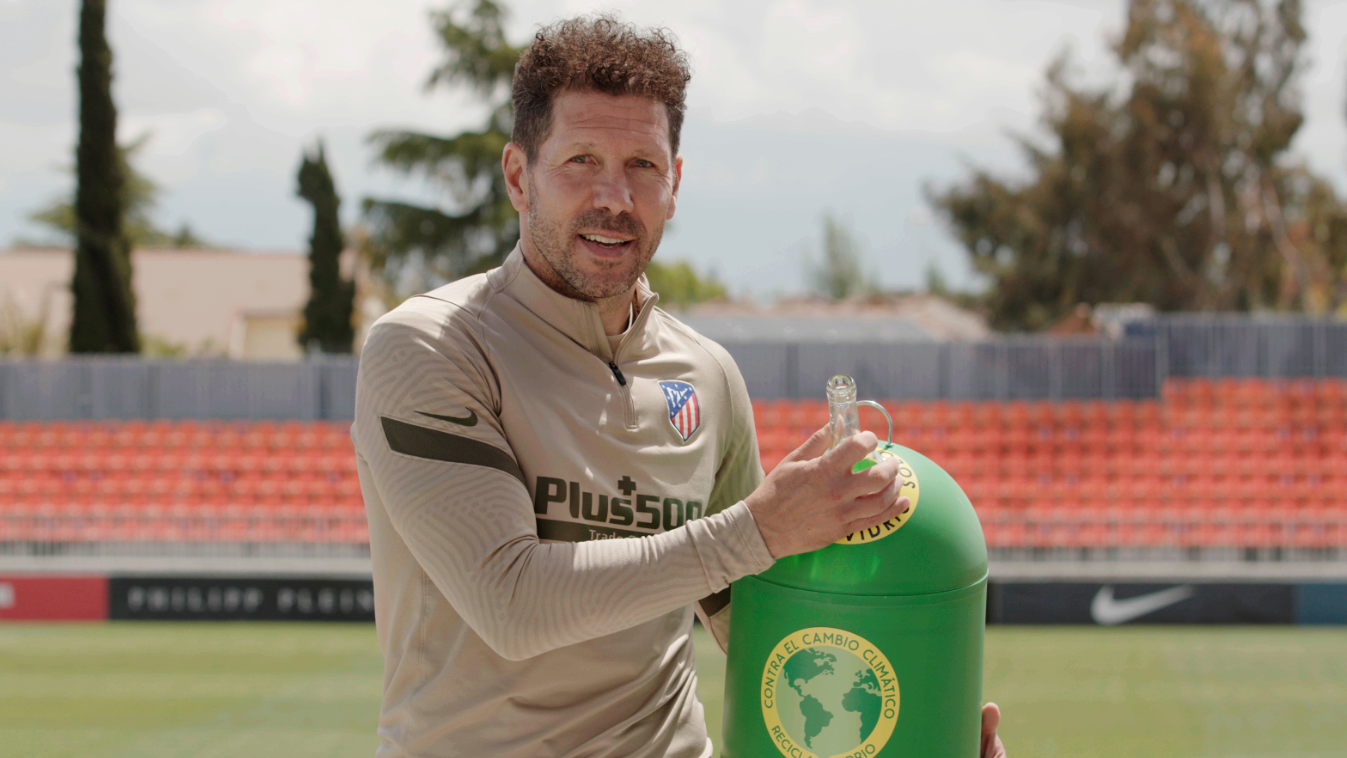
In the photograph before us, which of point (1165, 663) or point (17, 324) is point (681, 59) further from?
point (17, 324)

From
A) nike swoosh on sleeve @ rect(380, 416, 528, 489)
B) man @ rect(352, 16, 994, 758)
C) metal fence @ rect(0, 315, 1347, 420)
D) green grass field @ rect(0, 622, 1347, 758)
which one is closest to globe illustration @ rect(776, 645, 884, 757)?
man @ rect(352, 16, 994, 758)

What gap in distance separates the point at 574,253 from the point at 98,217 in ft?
65.9

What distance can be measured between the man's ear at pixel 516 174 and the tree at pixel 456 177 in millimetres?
18938

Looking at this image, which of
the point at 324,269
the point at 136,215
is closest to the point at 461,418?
the point at 324,269

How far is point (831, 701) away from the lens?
4.72ft

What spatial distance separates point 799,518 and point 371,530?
24.2 inches

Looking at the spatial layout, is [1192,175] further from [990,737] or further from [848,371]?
[990,737]

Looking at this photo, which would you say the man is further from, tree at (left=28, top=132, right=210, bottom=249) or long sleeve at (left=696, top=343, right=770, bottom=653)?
tree at (left=28, top=132, right=210, bottom=249)

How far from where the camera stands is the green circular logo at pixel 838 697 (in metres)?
1.43

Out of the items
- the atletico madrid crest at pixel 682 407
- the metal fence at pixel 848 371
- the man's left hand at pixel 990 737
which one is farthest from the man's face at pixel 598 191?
the metal fence at pixel 848 371

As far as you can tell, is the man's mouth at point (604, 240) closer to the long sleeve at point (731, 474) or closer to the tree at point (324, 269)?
the long sleeve at point (731, 474)

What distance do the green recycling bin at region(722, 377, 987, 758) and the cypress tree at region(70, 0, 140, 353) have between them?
775 inches

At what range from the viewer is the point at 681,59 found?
5.11 ft

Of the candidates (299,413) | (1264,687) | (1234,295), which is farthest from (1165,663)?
(1234,295)
